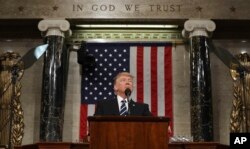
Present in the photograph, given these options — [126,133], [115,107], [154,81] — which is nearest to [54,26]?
[154,81]

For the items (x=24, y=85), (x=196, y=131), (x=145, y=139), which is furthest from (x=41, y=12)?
(x=145, y=139)

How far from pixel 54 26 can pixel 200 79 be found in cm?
361

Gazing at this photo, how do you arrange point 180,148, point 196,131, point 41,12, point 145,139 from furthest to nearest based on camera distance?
point 41,12 → point 196,131 → point 180,148 → point 145,139

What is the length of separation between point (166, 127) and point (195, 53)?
Answer: 6.14 m

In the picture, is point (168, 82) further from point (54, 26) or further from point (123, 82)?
point (123, 82)

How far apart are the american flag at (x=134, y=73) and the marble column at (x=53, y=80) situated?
717 mm

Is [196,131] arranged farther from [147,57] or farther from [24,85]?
[24,85]

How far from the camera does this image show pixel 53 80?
445 inches

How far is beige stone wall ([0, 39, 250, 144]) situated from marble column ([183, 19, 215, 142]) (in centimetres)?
79

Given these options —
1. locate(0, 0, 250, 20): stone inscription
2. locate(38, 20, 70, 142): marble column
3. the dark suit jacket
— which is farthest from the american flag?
the dark suit jacket

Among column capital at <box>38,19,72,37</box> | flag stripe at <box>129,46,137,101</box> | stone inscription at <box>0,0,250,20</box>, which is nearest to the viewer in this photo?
column capital at <box>38,19,72,37</box>

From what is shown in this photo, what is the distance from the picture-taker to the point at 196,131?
11.1 meters

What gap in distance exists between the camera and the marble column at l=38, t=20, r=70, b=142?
36.2 feet

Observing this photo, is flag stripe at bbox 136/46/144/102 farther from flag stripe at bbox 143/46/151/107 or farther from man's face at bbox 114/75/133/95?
man's face at bbox 114/75/133/95
